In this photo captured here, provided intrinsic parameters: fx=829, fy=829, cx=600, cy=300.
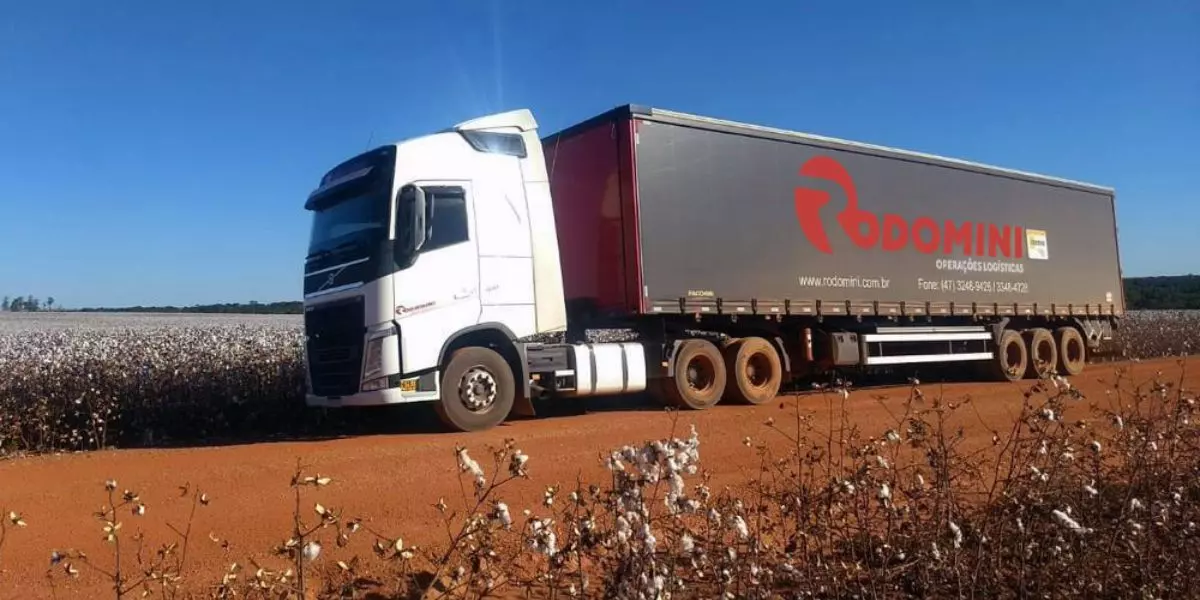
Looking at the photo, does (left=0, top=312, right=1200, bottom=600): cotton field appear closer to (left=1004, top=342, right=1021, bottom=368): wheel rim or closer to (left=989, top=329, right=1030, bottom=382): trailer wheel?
(left=989, top=329, right=1030, bottom=382): trailer wheel

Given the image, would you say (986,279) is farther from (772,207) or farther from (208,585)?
(208,585)

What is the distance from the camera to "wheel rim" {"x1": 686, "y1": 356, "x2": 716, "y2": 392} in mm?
11305

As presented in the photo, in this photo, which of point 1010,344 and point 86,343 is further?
point 1010,344

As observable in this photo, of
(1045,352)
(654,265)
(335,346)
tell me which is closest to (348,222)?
(335,346)

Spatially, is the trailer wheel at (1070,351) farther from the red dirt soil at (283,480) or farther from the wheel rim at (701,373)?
the wheel rim at (701,373)

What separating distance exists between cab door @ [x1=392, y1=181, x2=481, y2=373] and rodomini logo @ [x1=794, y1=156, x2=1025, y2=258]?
5.21 meters

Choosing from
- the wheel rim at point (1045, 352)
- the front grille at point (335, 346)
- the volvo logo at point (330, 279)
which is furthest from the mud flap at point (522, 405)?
the wheel rim at point (1045, 352)

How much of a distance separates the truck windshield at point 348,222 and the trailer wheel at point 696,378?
4.32 metres

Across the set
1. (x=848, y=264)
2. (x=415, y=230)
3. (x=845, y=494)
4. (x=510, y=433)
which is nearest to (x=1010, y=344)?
(x=848, y=264)

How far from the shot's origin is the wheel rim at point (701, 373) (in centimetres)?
1130

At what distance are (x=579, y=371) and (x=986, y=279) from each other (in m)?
8.36

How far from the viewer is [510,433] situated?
894 centimetres

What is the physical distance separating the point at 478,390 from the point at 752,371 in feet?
15.1

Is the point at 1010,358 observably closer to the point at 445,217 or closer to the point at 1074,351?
the point at 1074,351
